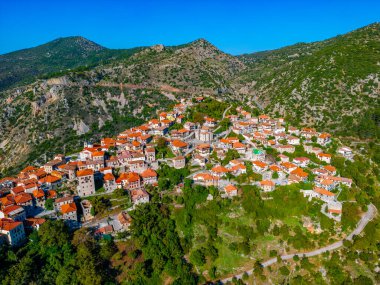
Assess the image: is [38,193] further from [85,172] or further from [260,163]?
[260,163]

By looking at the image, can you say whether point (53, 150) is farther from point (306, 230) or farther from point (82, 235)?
point (306, 230)

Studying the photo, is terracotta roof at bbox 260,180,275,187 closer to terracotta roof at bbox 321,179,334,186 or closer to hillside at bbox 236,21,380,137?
terracotta roof at bbox 321,179,334,186

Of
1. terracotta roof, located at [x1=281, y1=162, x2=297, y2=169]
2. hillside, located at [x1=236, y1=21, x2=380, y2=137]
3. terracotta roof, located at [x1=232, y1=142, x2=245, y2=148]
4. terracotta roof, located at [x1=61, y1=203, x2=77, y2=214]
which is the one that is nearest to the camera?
terracotta roof, located at [x1=61, y1=203, x2=77, y2=214]

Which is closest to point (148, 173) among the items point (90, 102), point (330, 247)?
point (330, 247)

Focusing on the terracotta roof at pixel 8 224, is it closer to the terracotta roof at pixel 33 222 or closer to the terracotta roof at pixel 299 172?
the terracotta roof at pixel 33 222

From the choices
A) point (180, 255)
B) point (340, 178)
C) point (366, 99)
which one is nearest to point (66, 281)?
point (180, 255)

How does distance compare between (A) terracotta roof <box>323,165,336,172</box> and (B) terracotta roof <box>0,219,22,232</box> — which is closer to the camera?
(B) terracotta roof <box>0,219,22,232</box>

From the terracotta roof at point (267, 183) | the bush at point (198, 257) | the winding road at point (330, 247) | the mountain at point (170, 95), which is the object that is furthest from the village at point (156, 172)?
the mountain at point (170, 95)

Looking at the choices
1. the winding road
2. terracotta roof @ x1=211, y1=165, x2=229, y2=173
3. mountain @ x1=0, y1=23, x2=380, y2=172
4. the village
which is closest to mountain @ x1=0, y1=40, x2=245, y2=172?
mountain @ x1=0, y1=23, x2=380, y2=172
